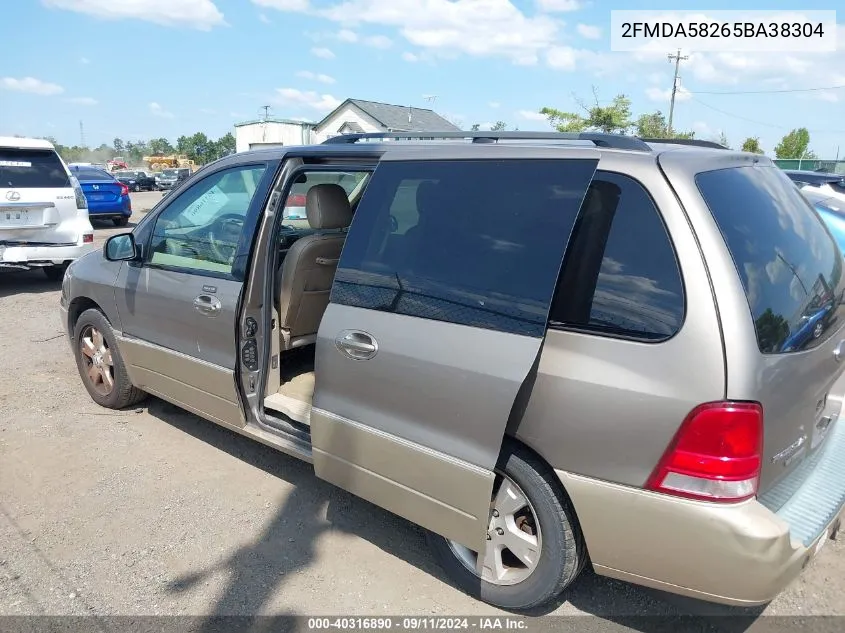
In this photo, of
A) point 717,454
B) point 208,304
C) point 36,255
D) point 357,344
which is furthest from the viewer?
point 36,255

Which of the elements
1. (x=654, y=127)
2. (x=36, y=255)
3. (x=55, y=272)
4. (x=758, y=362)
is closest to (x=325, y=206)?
(x=758, y=362)

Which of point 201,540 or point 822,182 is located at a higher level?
point 822,182

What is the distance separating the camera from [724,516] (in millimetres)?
1963

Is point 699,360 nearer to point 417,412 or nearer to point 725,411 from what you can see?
point 725,411

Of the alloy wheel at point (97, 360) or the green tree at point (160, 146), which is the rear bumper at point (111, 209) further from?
the green tree at point (160, 146)

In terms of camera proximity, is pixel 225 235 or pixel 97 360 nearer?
pixel 225 235

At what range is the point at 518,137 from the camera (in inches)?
106

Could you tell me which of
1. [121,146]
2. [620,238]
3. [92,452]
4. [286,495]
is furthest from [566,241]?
[121,146]

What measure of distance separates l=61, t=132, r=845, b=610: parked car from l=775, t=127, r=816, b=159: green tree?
46.1m

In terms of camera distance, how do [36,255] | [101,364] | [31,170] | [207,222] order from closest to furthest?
1. [207,222]
2. [101,364]
3. [36,255]
4. [31,170]

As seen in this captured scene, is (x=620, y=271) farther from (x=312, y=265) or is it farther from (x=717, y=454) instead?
(x=312, y=265)

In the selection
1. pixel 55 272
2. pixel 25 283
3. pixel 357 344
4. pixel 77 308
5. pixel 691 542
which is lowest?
pixel 25 283

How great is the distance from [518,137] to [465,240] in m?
0.55

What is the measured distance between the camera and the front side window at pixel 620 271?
2.05m
